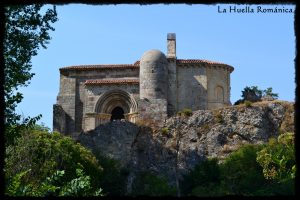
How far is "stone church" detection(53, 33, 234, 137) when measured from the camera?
38625mm

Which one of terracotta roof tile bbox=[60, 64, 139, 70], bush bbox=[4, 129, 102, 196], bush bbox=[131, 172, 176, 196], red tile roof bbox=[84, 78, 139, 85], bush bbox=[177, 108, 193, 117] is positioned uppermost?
terracotta roof tile bbox=[60, 64, 139, 70]

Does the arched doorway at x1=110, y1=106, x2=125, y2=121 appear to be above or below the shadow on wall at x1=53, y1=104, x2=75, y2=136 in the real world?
above

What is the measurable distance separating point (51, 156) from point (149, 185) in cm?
676

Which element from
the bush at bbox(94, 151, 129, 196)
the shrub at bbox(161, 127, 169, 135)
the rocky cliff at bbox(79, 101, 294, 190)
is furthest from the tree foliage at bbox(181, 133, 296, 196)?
the bush at bbox(94, 151, 129, 196)

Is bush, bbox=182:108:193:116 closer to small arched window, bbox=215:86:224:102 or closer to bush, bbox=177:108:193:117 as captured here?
bush, bbox=177:108:193:117

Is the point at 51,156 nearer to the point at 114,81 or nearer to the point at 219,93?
the point at 114,81

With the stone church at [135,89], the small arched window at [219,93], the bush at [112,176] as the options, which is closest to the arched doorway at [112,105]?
the stone church at [135,89]

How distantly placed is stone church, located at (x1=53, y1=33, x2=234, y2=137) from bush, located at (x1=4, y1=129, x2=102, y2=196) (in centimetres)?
681

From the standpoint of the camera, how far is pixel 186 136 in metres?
36.5

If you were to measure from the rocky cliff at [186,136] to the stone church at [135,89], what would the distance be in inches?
82.9

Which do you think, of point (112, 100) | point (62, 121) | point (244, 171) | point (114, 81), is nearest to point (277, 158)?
point (244, 171)

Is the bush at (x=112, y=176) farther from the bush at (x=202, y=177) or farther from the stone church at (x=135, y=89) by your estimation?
the stone church at (x=135, y=89)

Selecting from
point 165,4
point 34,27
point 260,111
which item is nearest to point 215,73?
point 260,111

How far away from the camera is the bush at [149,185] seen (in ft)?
101
